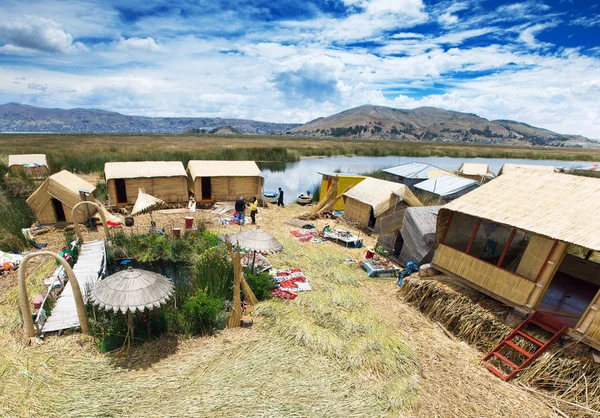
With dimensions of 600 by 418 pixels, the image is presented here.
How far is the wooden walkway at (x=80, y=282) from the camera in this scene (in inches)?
279

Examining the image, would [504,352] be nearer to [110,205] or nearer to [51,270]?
[51,270]

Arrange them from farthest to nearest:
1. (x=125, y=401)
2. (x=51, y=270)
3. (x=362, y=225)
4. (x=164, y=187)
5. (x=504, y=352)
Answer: (x=164, y=187)
(x=362, y=225)
(x=51, y=270)
(x=504, y=352)
(x=125, y=401)

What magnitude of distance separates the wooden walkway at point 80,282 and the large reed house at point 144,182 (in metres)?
6.13

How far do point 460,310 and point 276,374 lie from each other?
5.13 metres

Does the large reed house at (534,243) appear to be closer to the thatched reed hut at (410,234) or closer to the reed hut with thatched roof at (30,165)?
the thatched reed hut at (410,234)

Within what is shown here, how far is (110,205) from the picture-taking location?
17.0 m

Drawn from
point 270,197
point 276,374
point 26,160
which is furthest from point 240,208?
point 26,160

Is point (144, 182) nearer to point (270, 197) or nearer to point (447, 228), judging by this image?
point (270, 197)

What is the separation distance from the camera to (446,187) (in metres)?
18.6

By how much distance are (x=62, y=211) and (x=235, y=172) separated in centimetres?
914

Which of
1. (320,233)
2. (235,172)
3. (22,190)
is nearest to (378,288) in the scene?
(320,233)

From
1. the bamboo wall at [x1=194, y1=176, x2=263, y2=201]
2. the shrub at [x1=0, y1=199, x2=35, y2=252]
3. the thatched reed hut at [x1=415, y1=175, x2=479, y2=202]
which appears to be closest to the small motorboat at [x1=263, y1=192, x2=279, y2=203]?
the bamboo wall at [x1=194, y1=176, x2=263, y2=201]

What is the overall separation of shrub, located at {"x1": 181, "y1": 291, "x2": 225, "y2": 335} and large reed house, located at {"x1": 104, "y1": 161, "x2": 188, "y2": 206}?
11.9 meters

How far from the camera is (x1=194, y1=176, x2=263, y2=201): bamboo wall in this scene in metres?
18.6
